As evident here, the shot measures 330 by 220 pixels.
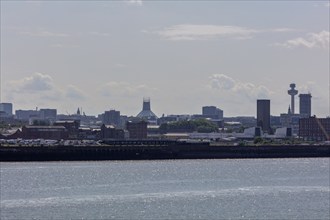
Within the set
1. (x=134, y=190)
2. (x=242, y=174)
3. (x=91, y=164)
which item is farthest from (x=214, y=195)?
(x=91, y=164)

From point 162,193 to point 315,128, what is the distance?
121391 millimetres

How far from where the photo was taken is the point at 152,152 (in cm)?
11369

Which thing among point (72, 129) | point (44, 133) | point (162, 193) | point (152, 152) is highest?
point (72, 129)

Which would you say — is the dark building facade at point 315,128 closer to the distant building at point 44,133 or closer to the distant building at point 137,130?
the distant building at point 137,130

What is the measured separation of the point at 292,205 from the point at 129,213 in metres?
9.47

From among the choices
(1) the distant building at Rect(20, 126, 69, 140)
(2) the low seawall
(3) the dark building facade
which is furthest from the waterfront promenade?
(3) the dark building facade

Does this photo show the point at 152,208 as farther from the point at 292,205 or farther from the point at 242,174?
the point at 242,174

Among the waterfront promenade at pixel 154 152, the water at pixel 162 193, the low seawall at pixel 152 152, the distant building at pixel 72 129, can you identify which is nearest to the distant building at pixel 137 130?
the distant building at pixel 72 129

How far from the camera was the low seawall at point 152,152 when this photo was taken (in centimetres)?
10594

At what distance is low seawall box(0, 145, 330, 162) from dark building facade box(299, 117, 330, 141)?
4778 cm

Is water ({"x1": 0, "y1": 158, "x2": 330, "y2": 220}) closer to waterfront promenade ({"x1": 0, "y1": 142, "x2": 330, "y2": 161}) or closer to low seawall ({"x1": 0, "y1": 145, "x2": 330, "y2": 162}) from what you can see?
low seawall ({"x1": 0, "y1": 145, "x2": 330, "y2": 162})

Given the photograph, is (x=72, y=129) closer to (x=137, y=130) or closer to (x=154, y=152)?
(x=137, y=130)

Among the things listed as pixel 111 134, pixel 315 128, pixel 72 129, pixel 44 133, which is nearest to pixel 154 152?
pixel 44 133

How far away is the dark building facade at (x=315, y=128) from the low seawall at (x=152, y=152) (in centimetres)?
4778
